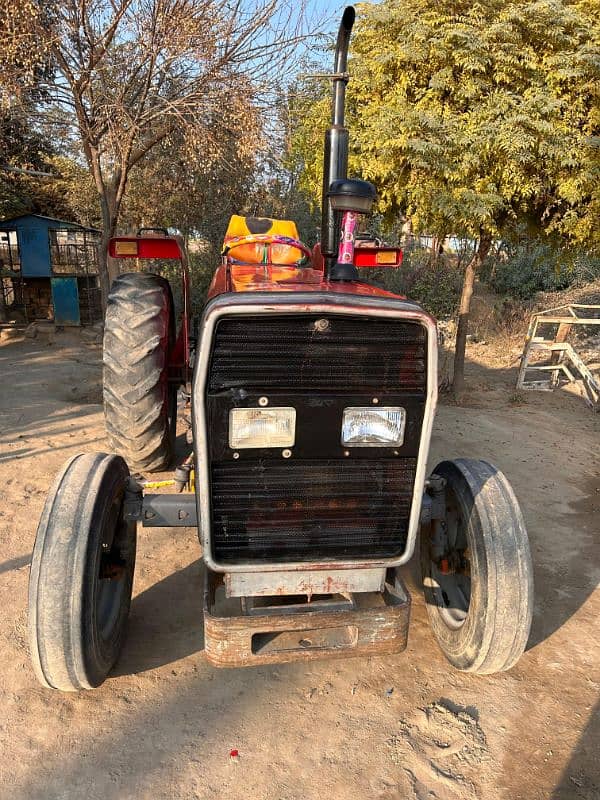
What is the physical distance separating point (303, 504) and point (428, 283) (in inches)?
481

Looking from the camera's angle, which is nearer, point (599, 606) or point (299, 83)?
point (599, 606)

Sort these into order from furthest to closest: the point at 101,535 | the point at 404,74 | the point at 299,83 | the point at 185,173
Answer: the point at 185,173, the point at 299,83, the point at 404,74, the point at 101,535

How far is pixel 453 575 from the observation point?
113 inches

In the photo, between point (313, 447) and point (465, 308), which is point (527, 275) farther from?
point (313, 447)

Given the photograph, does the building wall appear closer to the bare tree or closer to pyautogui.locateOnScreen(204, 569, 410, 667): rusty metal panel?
the bare tree

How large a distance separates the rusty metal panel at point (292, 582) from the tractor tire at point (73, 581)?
22.0 inches

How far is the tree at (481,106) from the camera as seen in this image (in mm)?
5230

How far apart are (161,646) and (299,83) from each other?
24.0 ft

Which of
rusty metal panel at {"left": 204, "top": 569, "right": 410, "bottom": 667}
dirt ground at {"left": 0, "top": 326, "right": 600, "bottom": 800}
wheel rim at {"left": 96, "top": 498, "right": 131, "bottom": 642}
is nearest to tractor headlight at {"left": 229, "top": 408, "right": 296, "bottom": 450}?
rusty metal panel at {"left": 204, "top": 569, "right": 410, "bottom": 667}

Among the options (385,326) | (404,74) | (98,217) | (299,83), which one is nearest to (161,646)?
(385,326)

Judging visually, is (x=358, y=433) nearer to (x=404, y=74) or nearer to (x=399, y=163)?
(x=399, y=163)

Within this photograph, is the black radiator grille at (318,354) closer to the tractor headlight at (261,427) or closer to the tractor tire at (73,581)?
the tractor headlight at (261,427)

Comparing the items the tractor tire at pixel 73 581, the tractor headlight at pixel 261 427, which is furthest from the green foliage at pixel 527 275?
the tractor tire at pixel 73 581

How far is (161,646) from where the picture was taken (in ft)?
8.98
